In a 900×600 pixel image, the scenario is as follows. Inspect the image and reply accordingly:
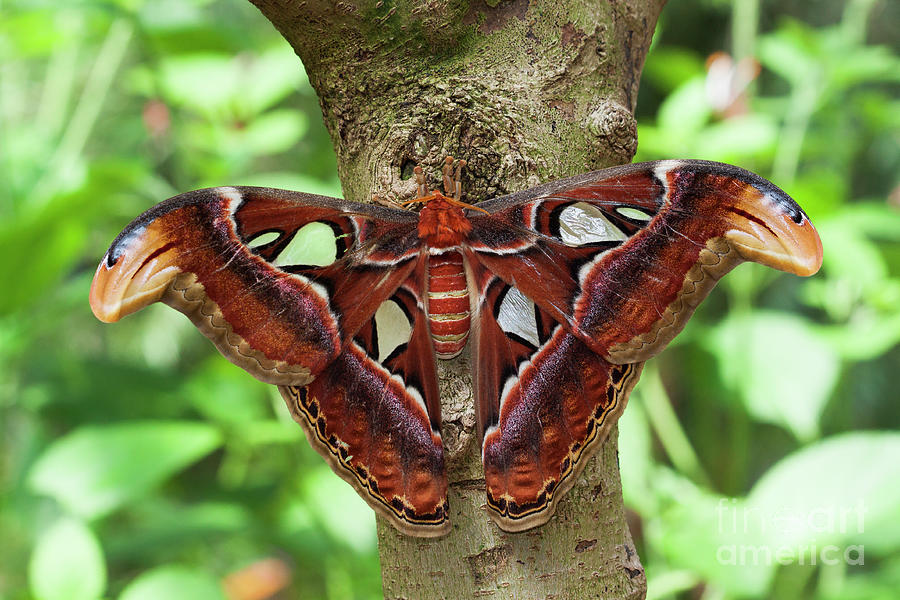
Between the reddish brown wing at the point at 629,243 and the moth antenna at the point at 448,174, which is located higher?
the moth antenna at the point at 448,174

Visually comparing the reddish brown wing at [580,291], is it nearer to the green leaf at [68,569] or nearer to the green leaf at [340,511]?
the green leaf at [68,569]

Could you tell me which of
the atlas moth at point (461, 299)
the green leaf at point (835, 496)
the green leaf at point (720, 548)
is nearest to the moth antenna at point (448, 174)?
the atlas moth at point (461, 299)

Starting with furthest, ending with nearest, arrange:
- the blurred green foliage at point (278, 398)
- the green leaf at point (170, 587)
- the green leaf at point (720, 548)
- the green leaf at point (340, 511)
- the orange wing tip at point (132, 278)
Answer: the green leaf at point (340, 511) < the blurred green foliage at point (278, 398) < the green leaf at point (720, 548) < the green leaf at point (170, 587) < the orange wing tip at point (132, 278)

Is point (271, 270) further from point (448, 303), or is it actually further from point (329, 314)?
point (448, 303)

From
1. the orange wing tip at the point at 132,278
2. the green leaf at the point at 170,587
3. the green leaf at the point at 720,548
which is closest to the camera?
the orange wing tip at the point at 132,278

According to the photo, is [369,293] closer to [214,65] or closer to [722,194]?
[722,194]

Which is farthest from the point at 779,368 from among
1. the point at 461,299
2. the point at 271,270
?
the point at 271,270

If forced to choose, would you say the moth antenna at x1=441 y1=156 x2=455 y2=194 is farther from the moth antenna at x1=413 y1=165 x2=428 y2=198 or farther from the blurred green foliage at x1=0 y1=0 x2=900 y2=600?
the blurred green foliage at x1=0 y1=0 x2=900 y2=600

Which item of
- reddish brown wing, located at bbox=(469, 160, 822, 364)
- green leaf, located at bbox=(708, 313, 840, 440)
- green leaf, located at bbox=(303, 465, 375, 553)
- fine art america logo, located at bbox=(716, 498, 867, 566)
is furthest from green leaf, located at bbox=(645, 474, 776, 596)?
reddish brown wing, located at bbox=(469, 160, 822, 364)
